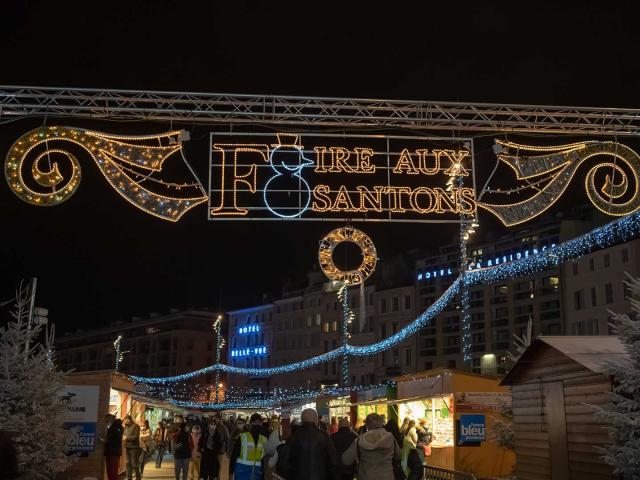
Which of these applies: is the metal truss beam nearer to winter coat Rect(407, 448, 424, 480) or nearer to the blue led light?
the blue led light

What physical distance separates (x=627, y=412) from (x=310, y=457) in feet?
15.2

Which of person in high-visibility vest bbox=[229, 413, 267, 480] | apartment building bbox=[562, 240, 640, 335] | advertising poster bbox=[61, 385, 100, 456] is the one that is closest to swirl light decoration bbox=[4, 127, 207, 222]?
advertising poster bbox=[61, 385, 100, 456]

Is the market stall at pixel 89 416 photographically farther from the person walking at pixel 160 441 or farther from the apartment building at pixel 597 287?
the apartment building at pixel 597 287

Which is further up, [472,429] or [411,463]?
[472,429]

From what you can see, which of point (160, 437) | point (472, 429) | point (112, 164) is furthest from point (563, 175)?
point (160, 437)

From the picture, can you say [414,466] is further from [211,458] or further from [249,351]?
[249,351]

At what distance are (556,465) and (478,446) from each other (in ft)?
22.8

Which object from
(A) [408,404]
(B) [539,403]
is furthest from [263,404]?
(B) [539,403]

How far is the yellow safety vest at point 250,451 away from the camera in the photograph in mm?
13116

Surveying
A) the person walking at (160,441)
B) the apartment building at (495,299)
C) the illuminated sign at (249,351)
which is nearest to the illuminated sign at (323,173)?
the person walking at (160,441)

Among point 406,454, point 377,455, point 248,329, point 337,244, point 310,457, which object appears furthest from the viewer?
point 248,329

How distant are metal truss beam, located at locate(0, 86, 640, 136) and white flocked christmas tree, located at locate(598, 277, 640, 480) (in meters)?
6.80

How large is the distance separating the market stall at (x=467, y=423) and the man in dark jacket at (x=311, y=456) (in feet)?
39.6

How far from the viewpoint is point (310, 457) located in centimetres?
885
